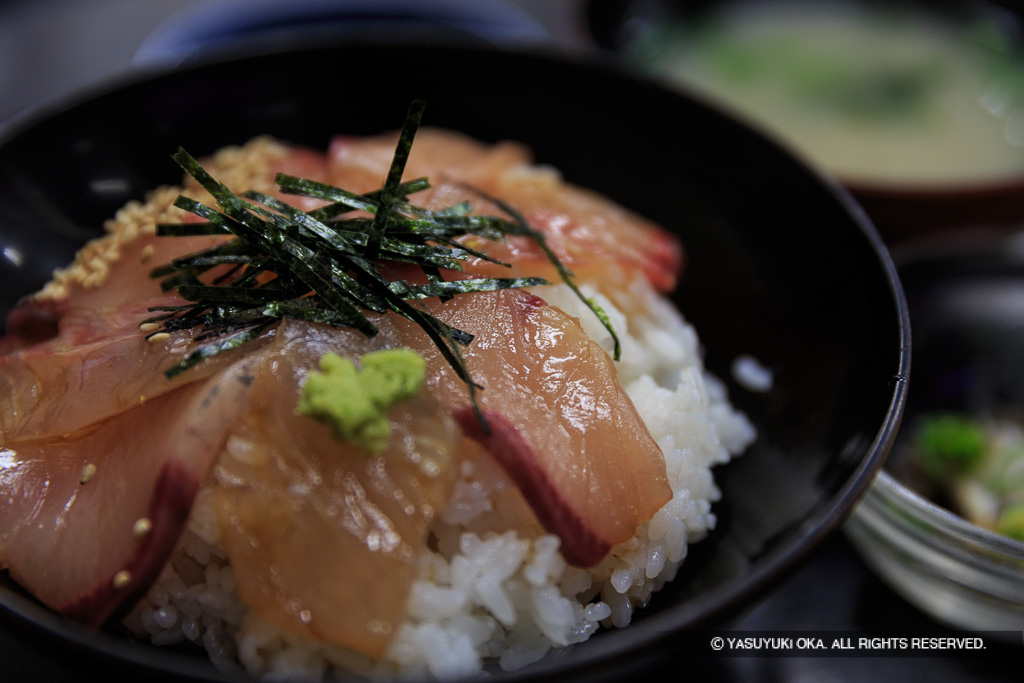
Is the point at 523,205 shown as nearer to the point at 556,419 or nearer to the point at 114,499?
the point at 556,419

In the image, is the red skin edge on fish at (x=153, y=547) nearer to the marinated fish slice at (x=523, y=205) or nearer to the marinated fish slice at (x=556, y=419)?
the marinated fish slice at (x=556, y=419)

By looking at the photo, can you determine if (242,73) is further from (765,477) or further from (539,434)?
(765,477)

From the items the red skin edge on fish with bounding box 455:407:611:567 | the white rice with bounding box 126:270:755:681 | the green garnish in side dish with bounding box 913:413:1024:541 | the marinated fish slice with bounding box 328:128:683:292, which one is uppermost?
the marinated fish slice with bounding box 328:128:683:292

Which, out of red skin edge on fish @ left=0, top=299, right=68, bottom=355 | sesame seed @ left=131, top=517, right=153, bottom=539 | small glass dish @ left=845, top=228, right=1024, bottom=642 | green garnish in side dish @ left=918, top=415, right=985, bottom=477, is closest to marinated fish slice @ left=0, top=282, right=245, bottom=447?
red skin edge on fish @ left=0, top=299, right=68, bottom=355

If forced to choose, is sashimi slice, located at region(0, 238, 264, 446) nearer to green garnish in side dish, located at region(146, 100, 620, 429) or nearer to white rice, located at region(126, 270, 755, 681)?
green garnish in side dish, located at region(146, 100, 620, 429)

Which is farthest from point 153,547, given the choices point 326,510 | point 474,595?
point 474,595

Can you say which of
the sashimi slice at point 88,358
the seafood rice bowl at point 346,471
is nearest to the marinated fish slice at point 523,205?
the seafood rice bowl at point 346,471

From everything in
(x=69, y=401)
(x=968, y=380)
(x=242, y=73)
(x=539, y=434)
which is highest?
(x=242, y=73)

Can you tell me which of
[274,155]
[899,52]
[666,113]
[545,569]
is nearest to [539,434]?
[545,569]
